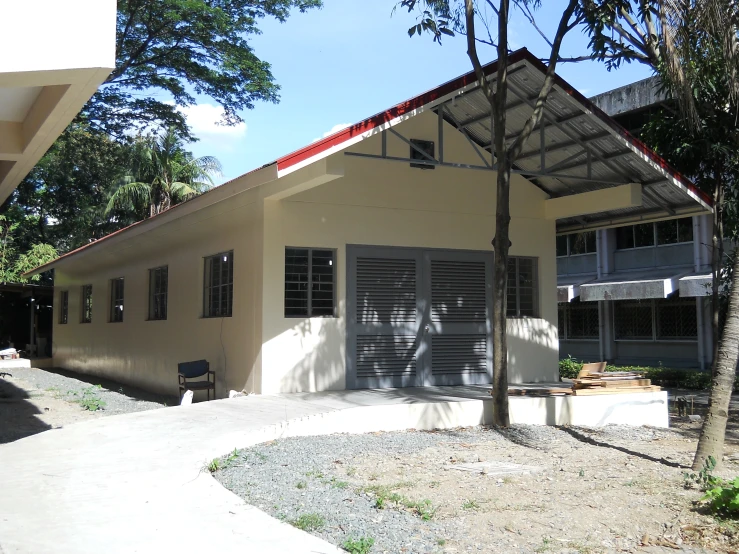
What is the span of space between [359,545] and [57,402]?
10971 millimetres

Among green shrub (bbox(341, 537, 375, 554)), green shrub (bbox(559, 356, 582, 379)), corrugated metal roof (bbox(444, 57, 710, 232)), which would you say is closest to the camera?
→ green shrub (bbox(341, 537, 375, 554))

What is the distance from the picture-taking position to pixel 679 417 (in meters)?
12.7

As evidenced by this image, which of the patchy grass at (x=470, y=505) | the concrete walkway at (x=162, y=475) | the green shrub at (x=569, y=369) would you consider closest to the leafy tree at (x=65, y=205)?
the green shrub at (x=569, y=369)

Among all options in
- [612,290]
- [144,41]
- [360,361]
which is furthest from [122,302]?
[612,290]

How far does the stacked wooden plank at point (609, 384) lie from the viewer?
11422 millimetres

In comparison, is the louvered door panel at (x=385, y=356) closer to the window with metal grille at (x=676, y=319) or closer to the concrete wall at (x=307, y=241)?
the concrete wall at (x=307, y=241)

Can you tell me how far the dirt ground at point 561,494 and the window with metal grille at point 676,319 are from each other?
55.1ft

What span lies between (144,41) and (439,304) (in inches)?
418

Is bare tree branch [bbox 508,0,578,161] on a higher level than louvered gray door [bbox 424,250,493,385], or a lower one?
higher

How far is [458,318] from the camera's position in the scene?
1298cm

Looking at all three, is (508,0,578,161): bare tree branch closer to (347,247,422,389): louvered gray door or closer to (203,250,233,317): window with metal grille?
(347,247,422,389): louvered gray door

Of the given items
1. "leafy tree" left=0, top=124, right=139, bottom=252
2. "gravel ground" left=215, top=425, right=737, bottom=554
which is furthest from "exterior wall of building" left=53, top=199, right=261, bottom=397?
"leafy tree" left=0, top=124, right=139, bottom=252

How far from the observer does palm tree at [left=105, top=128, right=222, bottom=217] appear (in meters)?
29.0

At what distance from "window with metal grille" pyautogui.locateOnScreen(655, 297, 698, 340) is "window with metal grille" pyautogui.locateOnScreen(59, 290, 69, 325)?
20427 mm
